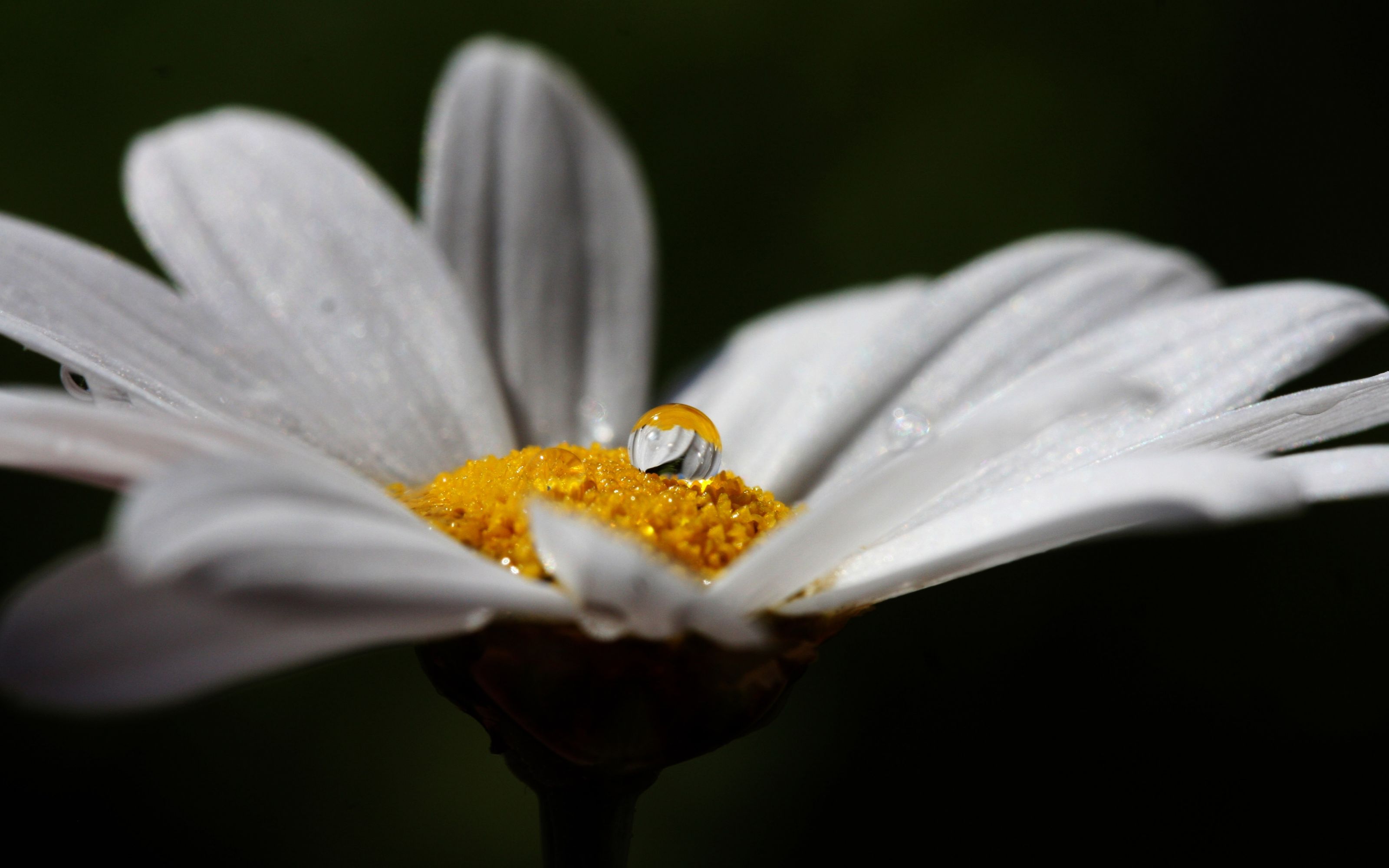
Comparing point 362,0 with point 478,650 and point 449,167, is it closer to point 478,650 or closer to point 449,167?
point 449,167

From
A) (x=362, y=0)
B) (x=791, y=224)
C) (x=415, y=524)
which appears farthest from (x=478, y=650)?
(x=362, y=0)

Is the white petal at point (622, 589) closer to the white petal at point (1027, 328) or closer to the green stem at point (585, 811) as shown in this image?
the green stem at point (585, 811)

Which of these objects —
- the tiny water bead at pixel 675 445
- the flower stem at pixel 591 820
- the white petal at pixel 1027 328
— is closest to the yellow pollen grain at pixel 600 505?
the tiny water bead at pixel 675 445

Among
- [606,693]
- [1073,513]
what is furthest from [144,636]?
[1073,513]

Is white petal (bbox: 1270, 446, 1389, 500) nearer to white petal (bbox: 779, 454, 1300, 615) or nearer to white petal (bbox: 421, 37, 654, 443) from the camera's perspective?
white petal (bbox: 779, 454, 1300, 615)

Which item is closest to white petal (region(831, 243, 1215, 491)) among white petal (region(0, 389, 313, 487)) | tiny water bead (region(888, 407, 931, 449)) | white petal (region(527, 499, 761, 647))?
tiny water bead (region(888, 407, 931, 449))

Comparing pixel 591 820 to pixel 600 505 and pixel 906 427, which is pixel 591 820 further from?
pixel 906 427
